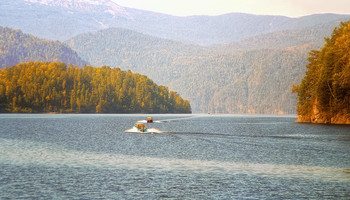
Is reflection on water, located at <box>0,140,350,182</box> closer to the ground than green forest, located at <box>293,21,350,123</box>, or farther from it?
closer to the ground

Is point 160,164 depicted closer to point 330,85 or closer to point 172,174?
point 172,174

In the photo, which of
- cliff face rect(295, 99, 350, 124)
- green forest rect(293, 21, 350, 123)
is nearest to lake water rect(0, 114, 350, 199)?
green forest rect(293, 21, 350, 123)

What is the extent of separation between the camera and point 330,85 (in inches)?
5059

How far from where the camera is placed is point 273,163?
156 feet

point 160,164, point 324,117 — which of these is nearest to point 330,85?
point 324,117

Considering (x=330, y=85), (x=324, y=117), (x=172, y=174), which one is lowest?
(x=172, y=174)

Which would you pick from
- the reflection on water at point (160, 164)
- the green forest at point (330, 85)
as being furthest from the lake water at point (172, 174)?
the green forest at point (330, 85)

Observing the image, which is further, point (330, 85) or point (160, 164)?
point (330, 85)

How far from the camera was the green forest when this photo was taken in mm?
108250

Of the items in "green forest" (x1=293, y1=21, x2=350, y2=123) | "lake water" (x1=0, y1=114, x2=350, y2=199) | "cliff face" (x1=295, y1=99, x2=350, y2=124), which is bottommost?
"lake water" (x1=0, y1=114, x2=350, y2=199)

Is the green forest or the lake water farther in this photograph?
the green forest

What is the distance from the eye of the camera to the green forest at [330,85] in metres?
108

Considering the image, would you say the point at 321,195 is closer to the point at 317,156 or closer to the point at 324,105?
the point at 317,156

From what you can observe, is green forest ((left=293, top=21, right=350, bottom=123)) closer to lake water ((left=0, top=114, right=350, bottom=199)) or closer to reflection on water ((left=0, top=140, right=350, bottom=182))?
lake water ((left=0, top=114, right=350, bottom=199))
